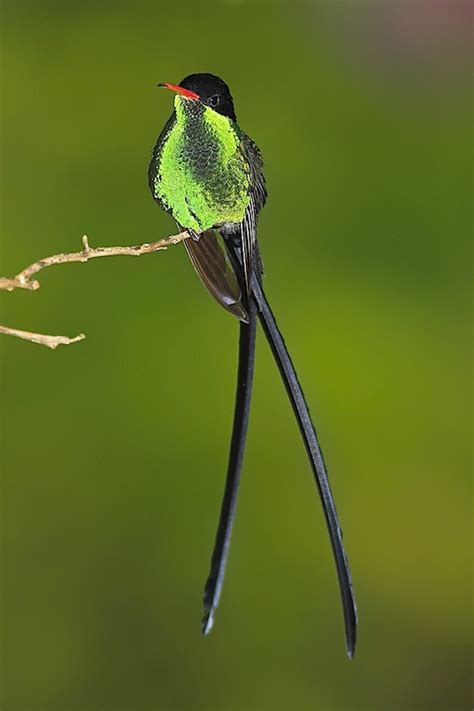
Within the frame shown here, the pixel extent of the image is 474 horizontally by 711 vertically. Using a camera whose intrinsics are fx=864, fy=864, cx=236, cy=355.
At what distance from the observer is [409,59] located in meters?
1.12

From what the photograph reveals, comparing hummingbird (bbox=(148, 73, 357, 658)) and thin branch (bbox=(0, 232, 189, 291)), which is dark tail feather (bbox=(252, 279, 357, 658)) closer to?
hummingbird (bbox=(148, 73, 357, 658))

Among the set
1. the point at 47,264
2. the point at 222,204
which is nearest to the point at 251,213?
the point at 222,204

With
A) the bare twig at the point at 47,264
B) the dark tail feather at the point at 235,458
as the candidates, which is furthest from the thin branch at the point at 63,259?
the dark tail feather at the point at 235,458

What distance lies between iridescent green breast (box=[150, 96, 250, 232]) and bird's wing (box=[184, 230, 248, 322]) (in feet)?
0.06

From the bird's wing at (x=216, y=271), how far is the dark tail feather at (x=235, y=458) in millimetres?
26

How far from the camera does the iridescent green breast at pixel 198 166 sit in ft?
1.41

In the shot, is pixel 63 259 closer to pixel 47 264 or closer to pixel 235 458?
pixel 47 264

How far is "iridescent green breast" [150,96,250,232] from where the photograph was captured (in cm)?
43

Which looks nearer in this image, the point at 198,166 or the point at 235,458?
the point at 198,166

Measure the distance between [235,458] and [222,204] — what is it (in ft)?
0.56

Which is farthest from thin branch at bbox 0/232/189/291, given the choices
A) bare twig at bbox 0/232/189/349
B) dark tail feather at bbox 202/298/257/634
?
dark tail feather at bbox 202/298/257/634

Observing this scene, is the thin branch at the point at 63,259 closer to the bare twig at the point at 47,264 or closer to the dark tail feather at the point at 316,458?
the bare twig at the point at 47,264

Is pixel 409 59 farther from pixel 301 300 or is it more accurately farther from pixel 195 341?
pixel 195 341

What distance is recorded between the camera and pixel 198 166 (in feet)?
1.42
